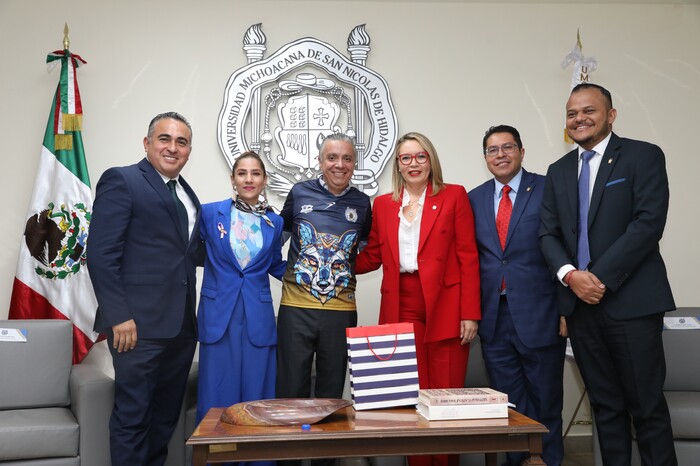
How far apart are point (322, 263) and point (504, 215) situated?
854 mm

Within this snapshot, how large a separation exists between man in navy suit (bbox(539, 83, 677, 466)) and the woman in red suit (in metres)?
0.38

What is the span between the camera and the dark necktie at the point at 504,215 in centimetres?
286

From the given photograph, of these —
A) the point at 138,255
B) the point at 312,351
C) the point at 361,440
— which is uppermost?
the point at 138,255

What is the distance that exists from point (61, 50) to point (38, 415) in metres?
2.13

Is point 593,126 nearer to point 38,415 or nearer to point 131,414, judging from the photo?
point 131,414

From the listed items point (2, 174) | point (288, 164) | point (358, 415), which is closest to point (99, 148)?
point (2, 174)

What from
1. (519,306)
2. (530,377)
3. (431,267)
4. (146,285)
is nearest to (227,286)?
(146,285)

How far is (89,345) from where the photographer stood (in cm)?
364

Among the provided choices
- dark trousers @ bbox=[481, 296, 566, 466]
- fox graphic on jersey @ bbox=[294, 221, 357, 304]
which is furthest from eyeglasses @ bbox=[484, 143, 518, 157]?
fox graphic on jersey @ bbox=[294, 221, 357, 304]

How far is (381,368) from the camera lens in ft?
7.24

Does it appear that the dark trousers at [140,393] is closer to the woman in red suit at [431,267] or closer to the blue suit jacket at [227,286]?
the blue suit jacket at [227,286]

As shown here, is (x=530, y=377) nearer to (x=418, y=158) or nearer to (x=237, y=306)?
(x=418, y=158)

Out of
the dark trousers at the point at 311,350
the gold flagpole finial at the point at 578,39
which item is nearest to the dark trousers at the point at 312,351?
the dark trousers at the point at 311,350

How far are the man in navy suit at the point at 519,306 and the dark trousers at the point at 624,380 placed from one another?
0.15 meters
